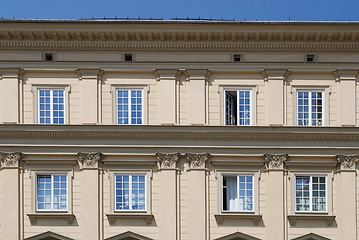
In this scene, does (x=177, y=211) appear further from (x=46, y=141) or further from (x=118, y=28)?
(x=118, y=28)

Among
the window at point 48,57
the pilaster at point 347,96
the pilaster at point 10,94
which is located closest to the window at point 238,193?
the pilaster at point 347,96

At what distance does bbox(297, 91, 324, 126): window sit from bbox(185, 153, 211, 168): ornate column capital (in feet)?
14.3

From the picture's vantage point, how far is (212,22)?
2859 cm

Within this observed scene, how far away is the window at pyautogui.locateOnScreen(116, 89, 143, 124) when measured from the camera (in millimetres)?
28891

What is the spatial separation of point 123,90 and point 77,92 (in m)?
1.97

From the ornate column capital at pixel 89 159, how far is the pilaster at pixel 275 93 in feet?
24.4

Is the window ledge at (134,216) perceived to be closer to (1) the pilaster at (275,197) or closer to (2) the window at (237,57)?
(1) the pilaster at (275,197)

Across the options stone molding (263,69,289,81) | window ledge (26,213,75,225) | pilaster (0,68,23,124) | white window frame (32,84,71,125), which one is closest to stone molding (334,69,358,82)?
stone molding (263,69,289,81)

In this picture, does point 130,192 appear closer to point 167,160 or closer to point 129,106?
point 167,160

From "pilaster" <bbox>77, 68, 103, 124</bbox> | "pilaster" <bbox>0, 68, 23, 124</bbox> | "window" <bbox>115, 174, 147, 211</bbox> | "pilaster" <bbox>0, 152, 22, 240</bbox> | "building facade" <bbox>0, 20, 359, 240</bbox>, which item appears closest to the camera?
"pilaster" <bbox>0, 152, 22, 240</bbox>

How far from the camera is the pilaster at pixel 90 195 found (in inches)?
1091

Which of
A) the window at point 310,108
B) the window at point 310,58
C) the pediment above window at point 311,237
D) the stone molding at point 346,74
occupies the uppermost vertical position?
the window at point 310,58

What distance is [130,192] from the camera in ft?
93.0

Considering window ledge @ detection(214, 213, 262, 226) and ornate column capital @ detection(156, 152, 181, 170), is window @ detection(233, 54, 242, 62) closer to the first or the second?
ornate column capital @ detection(156, 152, 181, 170)
